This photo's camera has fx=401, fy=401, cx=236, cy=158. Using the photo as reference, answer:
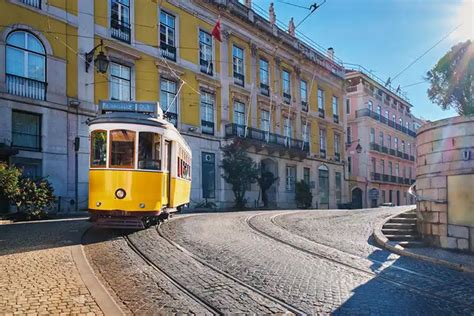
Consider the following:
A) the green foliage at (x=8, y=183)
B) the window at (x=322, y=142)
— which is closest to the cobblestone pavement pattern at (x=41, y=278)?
the green foliage at (x=8, y=183)

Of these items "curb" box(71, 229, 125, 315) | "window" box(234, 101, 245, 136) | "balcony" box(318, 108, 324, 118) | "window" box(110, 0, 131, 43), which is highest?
"window" box(110, 0, 131, 43)

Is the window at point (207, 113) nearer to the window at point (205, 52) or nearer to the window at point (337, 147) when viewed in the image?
the window at point (205, 52)

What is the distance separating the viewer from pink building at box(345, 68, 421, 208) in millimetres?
47781

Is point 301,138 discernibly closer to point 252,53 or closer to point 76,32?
point 252,53

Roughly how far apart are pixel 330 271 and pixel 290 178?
27430mm

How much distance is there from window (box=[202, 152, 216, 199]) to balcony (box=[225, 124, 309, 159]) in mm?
2372

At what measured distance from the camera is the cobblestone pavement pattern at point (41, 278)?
4.75 m

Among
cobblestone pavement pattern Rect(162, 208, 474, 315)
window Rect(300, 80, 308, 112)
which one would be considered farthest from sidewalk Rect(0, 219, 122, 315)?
window Rect(300, 80, 308, 112)

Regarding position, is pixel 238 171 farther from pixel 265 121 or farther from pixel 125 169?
pixel 125 169

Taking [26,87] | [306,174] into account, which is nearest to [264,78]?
[306,174]

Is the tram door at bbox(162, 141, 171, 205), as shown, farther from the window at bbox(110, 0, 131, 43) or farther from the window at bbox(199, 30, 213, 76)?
the window at bbox(199, 30, 213, 76)

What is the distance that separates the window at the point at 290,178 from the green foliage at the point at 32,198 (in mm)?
22113

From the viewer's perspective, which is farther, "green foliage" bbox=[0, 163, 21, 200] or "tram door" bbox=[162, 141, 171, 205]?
"green foliage" bbox=[0, 163, 21, 200]

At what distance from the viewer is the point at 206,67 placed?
2741cm
